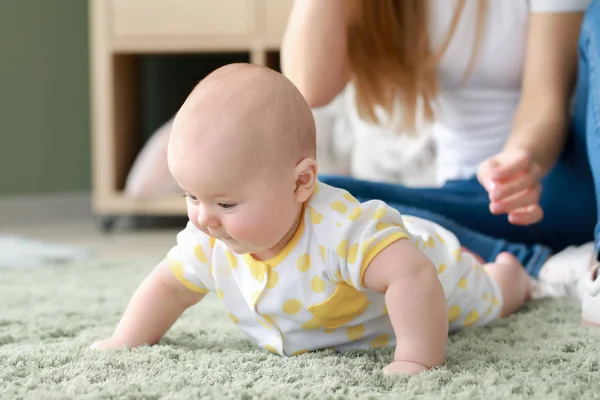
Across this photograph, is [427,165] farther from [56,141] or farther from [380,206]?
[56,141]

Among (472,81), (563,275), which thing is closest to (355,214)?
(563,275)

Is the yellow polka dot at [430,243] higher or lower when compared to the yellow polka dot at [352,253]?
lower

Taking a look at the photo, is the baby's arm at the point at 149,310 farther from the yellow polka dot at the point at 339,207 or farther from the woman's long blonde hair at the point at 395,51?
the woman's long blonde hair at the point at 395,51

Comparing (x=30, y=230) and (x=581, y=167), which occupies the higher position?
(x=581, y=167)

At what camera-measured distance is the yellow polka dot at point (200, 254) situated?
731 mm

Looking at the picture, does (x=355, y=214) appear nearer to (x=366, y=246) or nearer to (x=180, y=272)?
(x=366, y=246)

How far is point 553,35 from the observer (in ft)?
3.67

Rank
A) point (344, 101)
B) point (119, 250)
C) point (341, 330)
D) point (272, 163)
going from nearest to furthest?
point (272, 163) < point (341, 330) < point (119, 250) < point (344, 101)

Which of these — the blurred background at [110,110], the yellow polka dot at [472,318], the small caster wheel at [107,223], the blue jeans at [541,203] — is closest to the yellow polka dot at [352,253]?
the yellow polka dot at [472,318]

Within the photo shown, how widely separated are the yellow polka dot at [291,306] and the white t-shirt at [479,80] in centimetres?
61

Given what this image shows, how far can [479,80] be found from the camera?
4.00 ft

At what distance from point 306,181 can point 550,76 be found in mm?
573

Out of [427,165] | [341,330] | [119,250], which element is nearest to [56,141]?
[119,250]

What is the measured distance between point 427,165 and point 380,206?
1118mm
